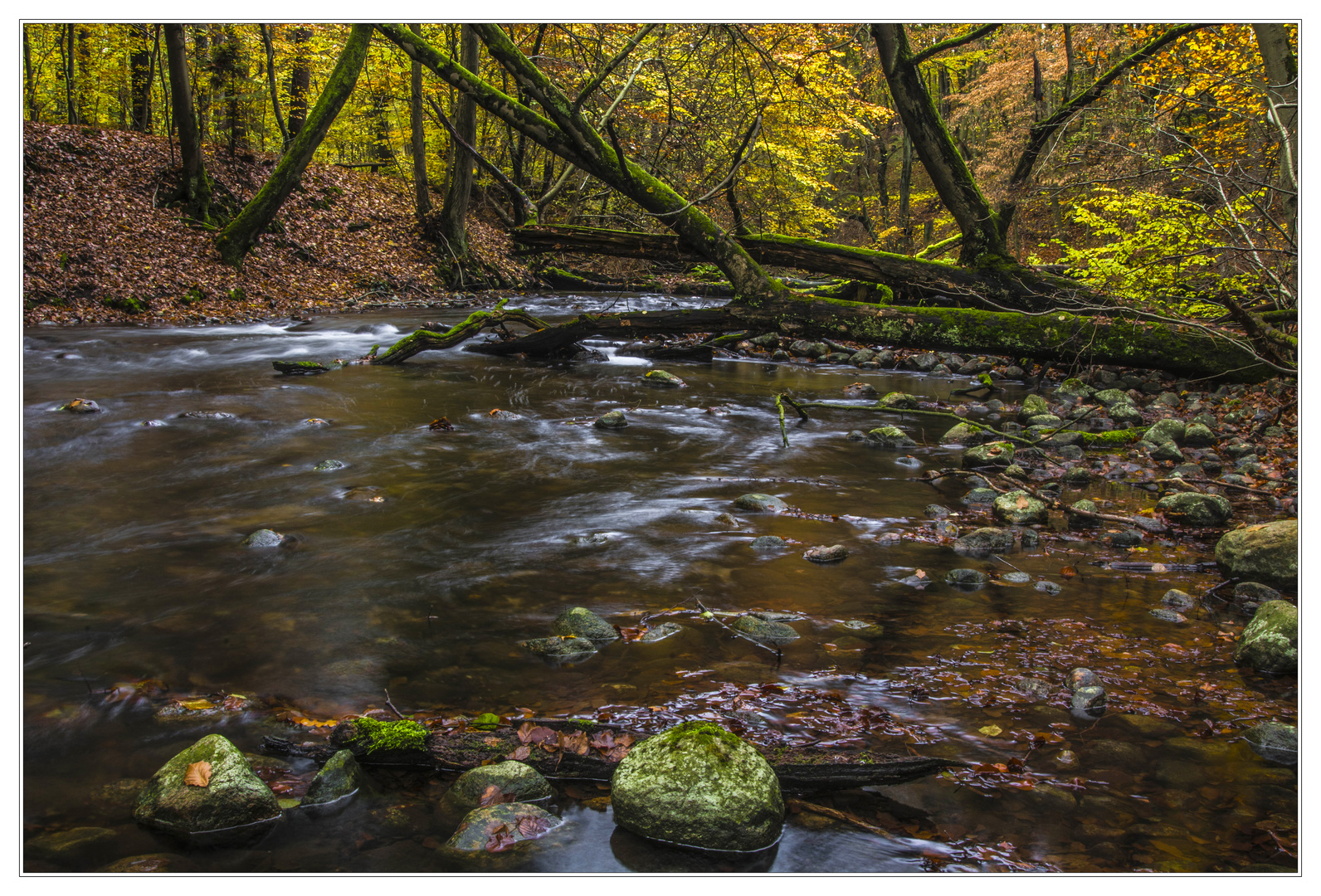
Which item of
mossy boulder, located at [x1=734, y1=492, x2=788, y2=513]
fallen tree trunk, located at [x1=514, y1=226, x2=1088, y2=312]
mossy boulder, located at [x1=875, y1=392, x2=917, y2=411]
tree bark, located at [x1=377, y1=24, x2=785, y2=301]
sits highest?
tree bark, located at [x1=377, y1=24, x2=785, y2=301]

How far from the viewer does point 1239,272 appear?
7.86m

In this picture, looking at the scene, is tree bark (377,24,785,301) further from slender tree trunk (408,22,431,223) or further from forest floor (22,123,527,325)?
slender tree trunk (408,22,431,223)

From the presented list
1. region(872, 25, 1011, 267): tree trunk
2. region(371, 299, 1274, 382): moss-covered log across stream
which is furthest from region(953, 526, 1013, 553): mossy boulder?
region(872, 25, 1011, 267): tree trunk

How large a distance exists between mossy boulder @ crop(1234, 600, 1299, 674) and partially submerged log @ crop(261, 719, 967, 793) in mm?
1697

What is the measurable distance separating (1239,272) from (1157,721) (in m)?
7.07

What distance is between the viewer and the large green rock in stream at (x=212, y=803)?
230 cm

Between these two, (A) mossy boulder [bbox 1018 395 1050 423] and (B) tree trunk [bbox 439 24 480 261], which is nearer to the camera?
(A) mossy boulder [bbox 1018 395 1050 423]

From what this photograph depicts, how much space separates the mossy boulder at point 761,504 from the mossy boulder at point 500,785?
3.42 meters

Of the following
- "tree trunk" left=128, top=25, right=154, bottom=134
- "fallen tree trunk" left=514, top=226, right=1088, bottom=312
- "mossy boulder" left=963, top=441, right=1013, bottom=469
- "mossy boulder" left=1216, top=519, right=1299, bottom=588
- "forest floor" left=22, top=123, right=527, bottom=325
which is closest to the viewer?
"mossy boulder" left=1216, top=519, right=1299, bottom=588

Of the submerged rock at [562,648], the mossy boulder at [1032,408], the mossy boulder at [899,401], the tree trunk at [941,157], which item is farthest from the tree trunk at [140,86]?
the submerged rock at [562,648]

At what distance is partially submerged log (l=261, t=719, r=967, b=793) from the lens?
2.57 m

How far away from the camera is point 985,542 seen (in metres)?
4.81
